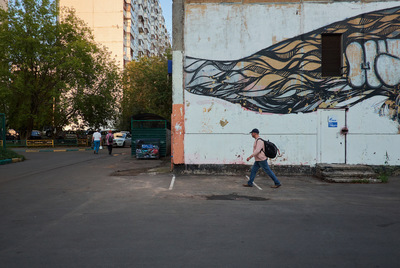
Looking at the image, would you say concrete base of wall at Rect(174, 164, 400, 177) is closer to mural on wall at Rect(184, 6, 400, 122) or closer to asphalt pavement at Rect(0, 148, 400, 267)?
mural on wall at Rect(184, 6, 400, 122)

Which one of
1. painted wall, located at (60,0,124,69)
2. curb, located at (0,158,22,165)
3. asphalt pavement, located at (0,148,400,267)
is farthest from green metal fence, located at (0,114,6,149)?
painted wall, located at (60,0,124,69)

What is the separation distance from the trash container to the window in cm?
941

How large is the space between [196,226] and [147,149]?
12.6 meters

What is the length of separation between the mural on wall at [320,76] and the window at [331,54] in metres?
0.22

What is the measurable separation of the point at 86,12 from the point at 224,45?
4582 centimetres

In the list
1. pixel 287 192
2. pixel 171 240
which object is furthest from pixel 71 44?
pixel 171 240

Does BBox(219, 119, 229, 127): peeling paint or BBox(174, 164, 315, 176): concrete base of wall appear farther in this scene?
BBox(219, 119, 229, 127): peeling paint

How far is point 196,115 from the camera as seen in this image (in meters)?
11.8

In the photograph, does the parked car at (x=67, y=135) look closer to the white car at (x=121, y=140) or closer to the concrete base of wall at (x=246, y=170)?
the white car at (x=121, y=140)

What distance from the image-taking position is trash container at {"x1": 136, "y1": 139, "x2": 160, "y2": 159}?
17156 millimetres

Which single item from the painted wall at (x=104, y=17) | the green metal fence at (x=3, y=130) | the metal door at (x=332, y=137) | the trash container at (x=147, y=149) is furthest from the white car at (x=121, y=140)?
the metal door at (x=332, y=137)

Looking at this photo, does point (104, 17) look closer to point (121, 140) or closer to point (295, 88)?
point (121, 140)

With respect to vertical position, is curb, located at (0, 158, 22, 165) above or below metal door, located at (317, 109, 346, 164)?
below

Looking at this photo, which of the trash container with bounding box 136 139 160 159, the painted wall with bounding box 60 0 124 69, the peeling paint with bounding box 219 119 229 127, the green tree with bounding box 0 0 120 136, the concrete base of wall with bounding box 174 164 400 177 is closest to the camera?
the concrete base of wall with bounding box 174 164 400 177
